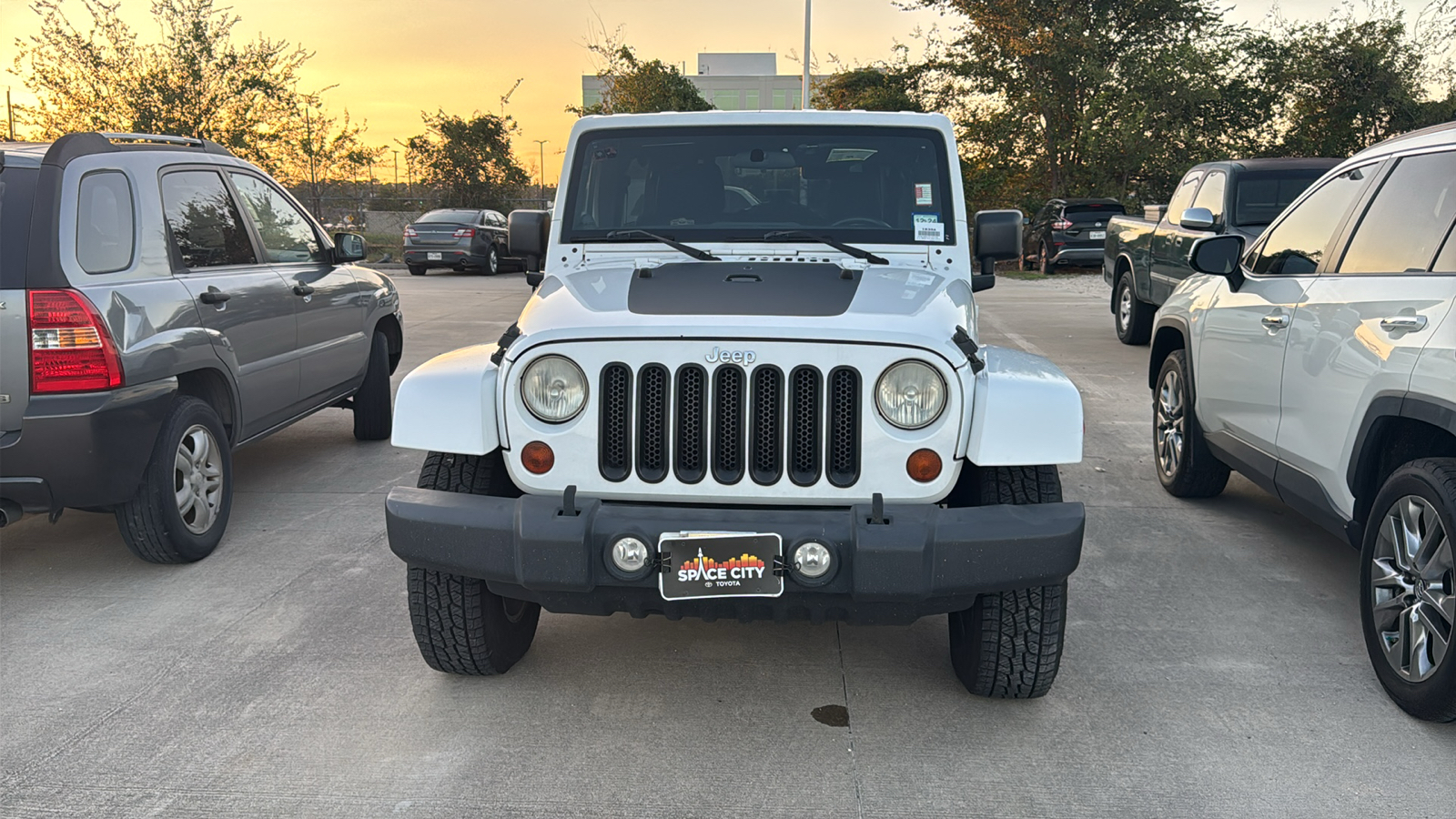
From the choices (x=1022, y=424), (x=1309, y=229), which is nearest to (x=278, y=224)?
(x=1022, y=424)

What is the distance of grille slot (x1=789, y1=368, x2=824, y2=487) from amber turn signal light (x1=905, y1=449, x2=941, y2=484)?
0.84ft

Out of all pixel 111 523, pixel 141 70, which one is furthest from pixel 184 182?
pixel 141 70

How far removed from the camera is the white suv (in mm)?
3271

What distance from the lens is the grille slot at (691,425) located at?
10.1 ft

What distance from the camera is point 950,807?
9.43 ft

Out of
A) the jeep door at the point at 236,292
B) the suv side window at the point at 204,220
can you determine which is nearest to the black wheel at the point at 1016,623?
the jeep door at the point at 236,292

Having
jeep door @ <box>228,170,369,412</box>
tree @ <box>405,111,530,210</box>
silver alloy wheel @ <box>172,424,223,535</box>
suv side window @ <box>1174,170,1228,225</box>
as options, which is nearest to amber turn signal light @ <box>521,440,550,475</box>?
silver alloy wheel @ <box>172,424,223,535</box>

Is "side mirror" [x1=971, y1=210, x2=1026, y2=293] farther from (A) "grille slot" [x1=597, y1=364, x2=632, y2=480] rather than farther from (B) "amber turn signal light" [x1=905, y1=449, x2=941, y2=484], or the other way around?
(A) "grille slot" [x1=597, y1=364, x2=632, y2=480]

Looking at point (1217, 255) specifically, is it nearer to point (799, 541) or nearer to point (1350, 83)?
point (799, 541)

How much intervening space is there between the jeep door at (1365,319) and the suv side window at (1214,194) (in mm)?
5653

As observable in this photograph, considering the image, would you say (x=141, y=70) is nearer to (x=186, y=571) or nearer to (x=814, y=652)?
(x=186, y=571)

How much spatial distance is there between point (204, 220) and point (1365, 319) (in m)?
4.80

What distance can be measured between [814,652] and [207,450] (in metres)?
2.82

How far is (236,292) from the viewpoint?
521 centimetres
